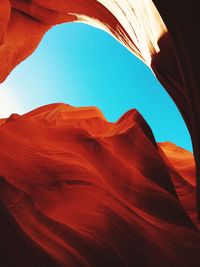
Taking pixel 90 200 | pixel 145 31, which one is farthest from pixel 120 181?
pixel 145 31

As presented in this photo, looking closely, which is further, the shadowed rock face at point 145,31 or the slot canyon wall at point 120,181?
the shadowed rock face at point 145,31

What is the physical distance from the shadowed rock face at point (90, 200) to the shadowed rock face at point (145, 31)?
43.1 inches

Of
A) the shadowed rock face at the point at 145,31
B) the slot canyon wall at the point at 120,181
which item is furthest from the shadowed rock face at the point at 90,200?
the shadowed rock face at the point at 145,31

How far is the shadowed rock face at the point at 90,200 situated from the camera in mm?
4144

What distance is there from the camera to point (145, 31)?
22.0ft

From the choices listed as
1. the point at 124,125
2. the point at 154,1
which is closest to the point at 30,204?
the point at 154,1

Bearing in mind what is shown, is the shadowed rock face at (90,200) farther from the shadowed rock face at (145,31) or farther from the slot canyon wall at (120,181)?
the shadowed rock face at (145,31)

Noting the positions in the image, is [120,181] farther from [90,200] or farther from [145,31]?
[145,31]

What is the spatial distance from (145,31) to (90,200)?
3.29 m

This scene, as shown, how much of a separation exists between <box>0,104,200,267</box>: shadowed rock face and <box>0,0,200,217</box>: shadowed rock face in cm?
110

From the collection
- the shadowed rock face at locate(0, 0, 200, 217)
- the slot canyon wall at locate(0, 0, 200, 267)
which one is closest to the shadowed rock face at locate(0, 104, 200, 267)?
the slot canyon wall at locate(0, 0, 200, 267)

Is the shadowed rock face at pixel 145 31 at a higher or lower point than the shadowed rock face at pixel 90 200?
higher

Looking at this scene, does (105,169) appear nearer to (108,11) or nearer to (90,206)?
(90,206)

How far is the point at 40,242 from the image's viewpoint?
13.2 feet
